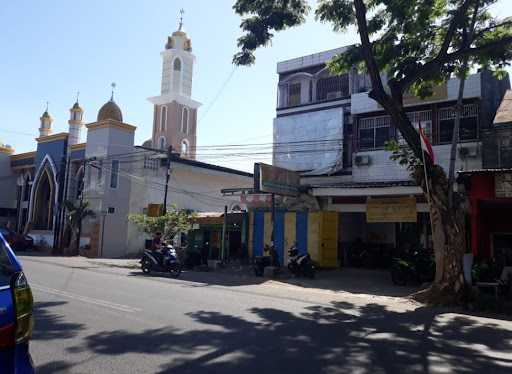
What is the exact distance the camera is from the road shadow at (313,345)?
5.25m

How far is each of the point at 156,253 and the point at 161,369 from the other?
41.2 ft

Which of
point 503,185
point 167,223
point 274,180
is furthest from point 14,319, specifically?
point 167,223

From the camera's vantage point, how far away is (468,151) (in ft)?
63.3

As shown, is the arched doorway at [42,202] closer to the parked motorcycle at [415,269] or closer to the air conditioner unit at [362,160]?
the air conditioner unit at [362,160]

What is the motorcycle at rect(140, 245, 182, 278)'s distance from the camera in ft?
55.0

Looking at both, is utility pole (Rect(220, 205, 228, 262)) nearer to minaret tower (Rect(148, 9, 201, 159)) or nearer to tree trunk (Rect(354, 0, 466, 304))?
tree trunk (Rect(354, 0, 466, 304))

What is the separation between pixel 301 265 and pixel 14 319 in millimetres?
14779

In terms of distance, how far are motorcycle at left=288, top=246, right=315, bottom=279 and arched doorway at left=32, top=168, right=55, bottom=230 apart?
82.2ft

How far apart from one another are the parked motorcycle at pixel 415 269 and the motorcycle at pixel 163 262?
24.9 ft

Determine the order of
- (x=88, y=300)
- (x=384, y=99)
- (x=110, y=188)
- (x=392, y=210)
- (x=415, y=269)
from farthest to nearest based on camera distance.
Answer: (x=110, y=188), (x=392, y=210), (x=415, y=269), (x=384, y=99), (x=88, y=300)

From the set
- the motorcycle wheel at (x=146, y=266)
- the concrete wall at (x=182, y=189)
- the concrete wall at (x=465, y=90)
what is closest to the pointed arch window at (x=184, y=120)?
the concrete wall at (x=182, y=189)

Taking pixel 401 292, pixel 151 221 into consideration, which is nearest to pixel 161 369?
pixel 401 292

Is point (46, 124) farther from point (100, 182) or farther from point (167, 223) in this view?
point (167, 223)

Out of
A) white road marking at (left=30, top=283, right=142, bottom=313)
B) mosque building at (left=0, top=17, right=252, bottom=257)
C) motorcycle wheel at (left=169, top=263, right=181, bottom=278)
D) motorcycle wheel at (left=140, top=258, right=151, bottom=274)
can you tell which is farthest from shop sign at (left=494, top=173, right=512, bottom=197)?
mosque building at (left=0, top=17, right=252, bottom=257)
